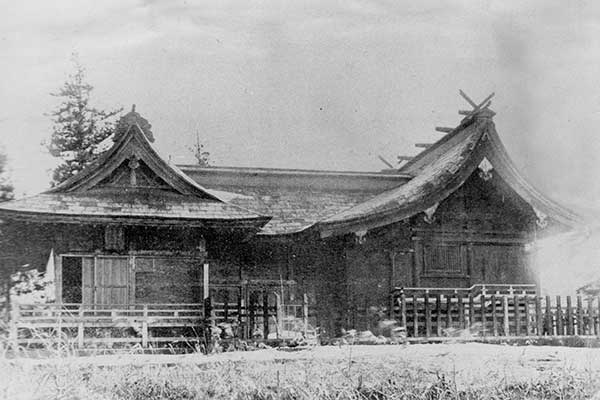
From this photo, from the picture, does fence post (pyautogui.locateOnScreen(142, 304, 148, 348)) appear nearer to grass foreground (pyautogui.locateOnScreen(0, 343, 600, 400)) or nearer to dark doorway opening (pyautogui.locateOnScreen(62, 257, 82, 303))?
dark doorway opening (pyautogui.locateOnScreen(62, 257, 82, 303))

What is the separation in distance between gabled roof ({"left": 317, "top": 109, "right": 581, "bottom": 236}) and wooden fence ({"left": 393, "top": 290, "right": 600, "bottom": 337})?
191cm

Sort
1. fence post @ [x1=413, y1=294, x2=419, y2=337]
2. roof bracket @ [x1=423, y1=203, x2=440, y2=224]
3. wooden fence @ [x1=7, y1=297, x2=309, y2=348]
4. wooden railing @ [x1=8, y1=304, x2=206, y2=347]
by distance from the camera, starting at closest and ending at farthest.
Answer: wooden railing @ [x1=8, y1=304, x2=206, y2=347], wooden fence @ [x1=7, y1=297, x2=309, y2=348], fence post @ [x1=413, y1=294, x2=419, y2=337], roof bracket @ [x1=423, y1=203, x2=440, y2=224]

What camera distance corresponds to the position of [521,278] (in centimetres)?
2080

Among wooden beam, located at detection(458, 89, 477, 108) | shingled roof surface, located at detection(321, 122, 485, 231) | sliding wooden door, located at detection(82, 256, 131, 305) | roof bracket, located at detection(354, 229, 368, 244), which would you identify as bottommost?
sliding wooden door, located at detection(82, 256, 131, 305)

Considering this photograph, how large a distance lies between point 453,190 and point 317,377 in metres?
9.16

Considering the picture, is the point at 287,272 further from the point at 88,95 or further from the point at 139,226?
the point at 88,95

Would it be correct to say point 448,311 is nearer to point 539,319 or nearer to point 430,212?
point 539,319

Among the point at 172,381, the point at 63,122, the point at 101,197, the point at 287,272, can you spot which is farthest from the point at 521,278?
the point at 63,122

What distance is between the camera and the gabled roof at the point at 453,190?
18.7 m

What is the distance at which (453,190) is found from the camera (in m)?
19.4

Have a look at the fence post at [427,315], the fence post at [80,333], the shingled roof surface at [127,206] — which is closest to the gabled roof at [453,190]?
the fence post at [427,315]

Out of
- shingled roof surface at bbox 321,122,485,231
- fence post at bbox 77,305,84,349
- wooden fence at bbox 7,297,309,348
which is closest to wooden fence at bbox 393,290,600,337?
shingled roof surface at bbox 321,122,485,231

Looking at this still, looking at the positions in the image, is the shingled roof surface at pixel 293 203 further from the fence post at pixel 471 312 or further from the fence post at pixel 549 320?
the fence post at pixel 549 320

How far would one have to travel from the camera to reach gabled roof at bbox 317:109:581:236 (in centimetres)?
1869
